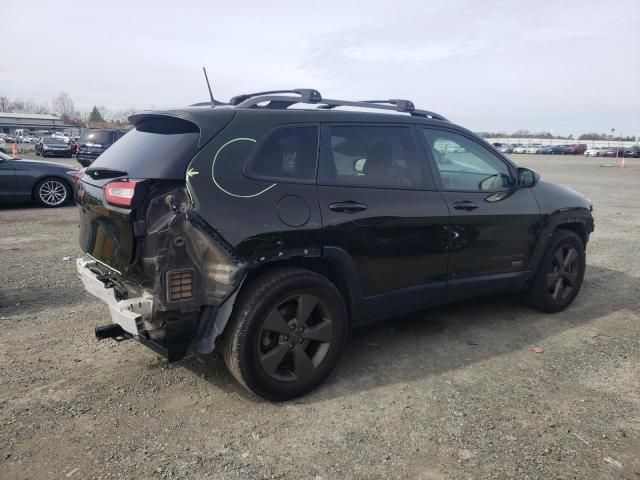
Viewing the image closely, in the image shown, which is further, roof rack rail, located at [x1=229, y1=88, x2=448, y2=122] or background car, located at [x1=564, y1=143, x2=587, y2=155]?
background car, located at [x1=564, y1=143, x2=587, y2=155]

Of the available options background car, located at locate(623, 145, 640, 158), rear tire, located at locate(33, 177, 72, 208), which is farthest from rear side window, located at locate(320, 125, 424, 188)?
background car, located at locate(623, 145, 640, 158)

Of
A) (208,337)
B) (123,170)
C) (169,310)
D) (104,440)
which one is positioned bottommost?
(104,440)

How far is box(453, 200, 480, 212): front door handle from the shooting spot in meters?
3.97

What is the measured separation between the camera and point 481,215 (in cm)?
412

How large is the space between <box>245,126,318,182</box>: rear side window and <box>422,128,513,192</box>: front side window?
1.11m

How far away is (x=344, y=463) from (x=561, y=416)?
4.80ft

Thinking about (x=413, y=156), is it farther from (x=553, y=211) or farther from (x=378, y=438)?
(x=378, y=438)

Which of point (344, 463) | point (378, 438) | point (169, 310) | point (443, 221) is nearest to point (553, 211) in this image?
point (443, 221)

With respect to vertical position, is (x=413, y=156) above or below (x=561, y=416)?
above

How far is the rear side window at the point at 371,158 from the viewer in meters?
3.43

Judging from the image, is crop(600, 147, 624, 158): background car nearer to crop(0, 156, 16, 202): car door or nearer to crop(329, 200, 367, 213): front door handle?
crop(0, 156, 16, 202): car door

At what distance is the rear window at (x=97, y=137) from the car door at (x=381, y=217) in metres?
17.1

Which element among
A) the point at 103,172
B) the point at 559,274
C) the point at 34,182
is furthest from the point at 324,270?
the point at 34,182

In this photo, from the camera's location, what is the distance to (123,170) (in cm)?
312
